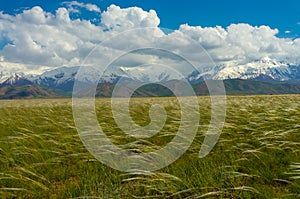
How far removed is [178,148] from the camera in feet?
20.5

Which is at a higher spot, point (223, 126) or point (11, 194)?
point (223, 126)

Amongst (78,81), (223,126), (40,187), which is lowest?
(40,187)

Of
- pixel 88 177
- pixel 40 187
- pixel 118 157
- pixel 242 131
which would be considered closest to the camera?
pixel 40 187

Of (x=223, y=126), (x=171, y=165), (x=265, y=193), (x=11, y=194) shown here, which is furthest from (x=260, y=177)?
(x=223, y=126)

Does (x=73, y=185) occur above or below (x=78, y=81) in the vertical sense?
below

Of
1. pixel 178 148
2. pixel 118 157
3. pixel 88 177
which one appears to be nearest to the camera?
pixel 88 177

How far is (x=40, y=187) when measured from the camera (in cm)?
424

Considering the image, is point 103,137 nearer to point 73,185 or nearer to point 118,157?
point 118,157

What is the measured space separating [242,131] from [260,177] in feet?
13.4

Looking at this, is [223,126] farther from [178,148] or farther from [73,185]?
[73,185]

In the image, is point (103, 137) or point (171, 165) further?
point (103, 137)

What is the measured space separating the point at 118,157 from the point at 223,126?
4.01 meters

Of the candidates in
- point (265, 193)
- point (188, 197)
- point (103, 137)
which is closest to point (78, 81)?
point (103, 137)

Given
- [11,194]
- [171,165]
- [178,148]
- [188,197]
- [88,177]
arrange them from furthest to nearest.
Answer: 1. [178,148]
2. [171,165]
3. [88,177]
4. [11,194]
5. [188,197]
